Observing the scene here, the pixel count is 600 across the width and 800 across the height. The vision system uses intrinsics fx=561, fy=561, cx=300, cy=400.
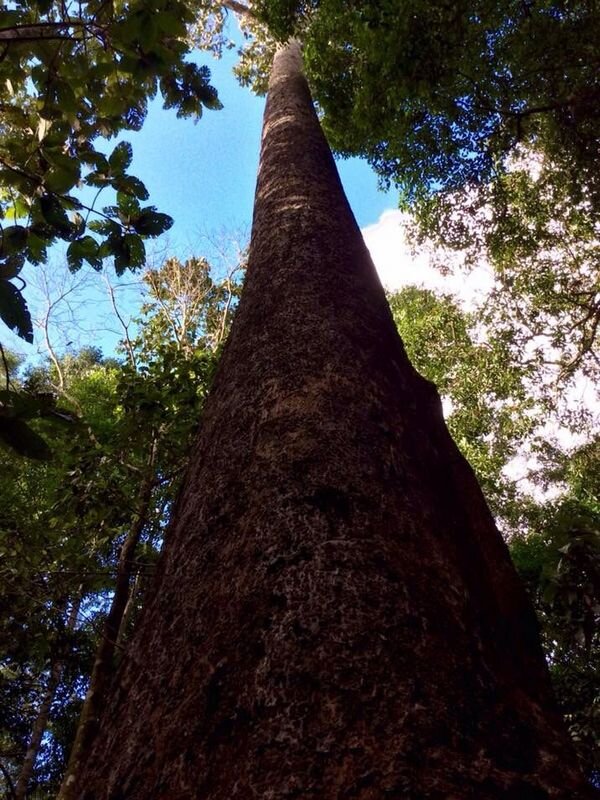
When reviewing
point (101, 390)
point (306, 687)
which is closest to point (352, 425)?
point (306, 687)

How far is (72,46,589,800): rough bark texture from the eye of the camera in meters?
0.77

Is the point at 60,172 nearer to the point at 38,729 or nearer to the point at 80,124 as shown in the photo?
the point at 80,124

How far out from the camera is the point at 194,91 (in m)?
2.72

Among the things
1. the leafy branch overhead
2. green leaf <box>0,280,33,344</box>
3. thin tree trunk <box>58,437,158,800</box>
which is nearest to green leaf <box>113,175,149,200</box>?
the leafy branch overhead

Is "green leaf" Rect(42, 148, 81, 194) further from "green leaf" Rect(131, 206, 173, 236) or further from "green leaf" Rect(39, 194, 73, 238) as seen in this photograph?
"green leaf" Rect(131, 206, 173, 236)

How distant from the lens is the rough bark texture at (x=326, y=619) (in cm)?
77

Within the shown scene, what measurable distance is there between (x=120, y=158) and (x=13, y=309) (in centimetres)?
96

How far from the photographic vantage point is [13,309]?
4.74 feet

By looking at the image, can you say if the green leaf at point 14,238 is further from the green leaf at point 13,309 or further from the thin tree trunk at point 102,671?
the thin tree trunk at point 102,671

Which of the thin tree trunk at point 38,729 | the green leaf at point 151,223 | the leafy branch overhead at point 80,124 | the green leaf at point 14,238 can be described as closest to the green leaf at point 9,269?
the leafy branch overhead at point 80,124

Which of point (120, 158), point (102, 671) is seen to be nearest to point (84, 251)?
point (120, 158)

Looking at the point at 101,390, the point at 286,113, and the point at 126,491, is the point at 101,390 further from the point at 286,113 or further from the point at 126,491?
the point at 286,113

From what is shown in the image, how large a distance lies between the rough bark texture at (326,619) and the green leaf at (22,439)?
0.37 m

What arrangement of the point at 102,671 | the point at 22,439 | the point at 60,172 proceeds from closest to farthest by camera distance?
the point at 22,439, the point at 60,172, the point at 102,671
